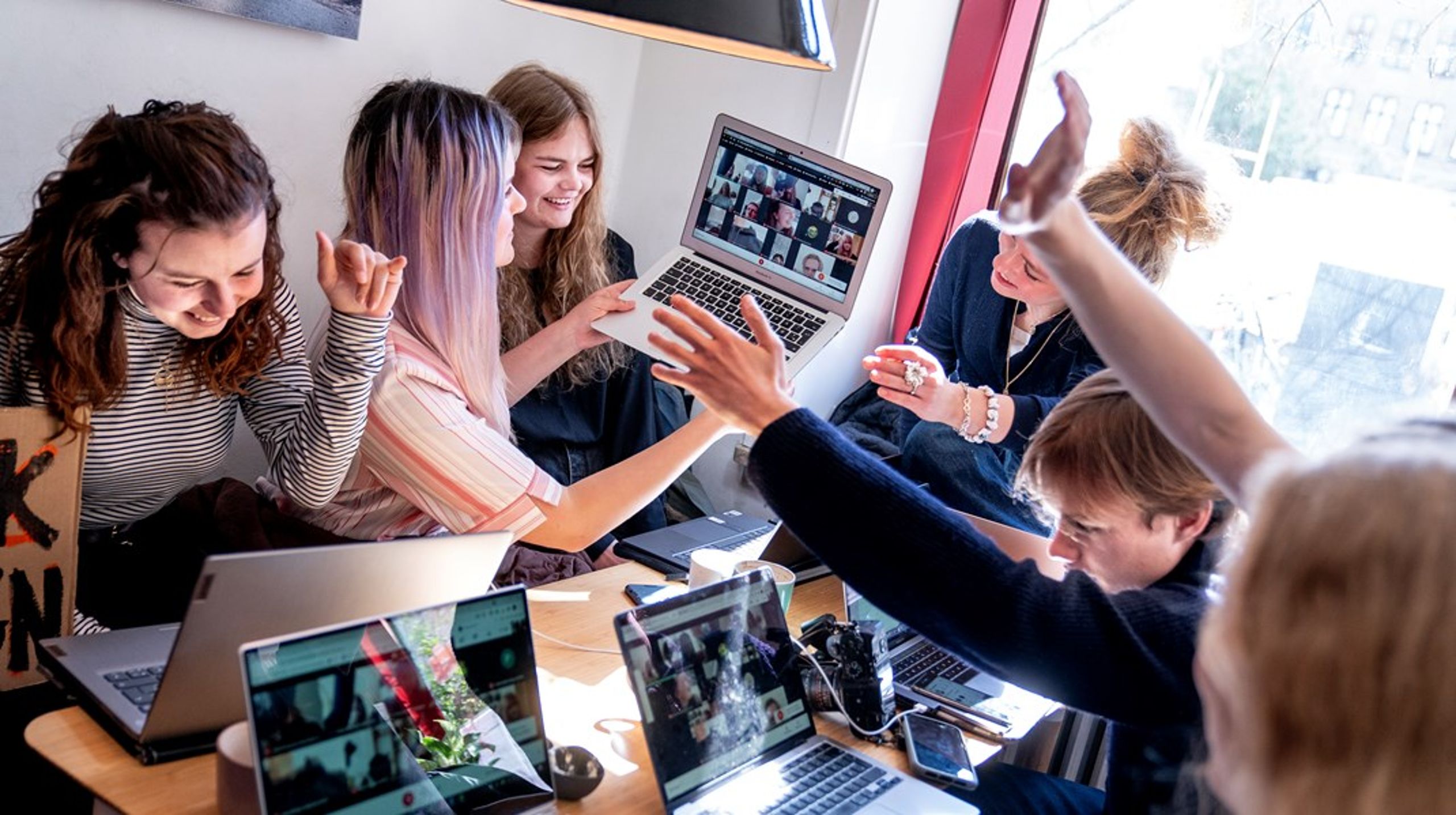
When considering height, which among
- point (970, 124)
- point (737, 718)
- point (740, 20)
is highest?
point (740, 20)

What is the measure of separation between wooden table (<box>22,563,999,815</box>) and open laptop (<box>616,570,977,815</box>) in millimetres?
65

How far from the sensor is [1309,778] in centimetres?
67

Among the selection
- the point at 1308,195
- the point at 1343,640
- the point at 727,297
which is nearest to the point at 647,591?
the point at 727,297

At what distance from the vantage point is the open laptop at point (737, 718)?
1386mm

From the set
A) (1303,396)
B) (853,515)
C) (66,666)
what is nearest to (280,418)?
(66,666)

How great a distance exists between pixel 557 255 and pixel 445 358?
2.52 ft

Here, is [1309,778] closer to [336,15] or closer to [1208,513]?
[1208,513]

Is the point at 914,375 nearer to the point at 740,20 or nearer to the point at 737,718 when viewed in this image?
the point at 737,718

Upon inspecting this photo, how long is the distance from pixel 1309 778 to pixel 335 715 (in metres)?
0.84

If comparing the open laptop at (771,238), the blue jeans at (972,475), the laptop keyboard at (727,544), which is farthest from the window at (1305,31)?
the laptop keyboard at (727,544)

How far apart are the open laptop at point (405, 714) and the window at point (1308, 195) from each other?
2.20 metres

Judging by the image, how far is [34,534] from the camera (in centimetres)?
146

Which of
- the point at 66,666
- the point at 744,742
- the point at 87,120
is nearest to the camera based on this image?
the point at 66,666

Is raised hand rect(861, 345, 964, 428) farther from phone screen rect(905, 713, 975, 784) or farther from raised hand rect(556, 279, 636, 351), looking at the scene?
phone screen rect(905, 713, 975, 784)
